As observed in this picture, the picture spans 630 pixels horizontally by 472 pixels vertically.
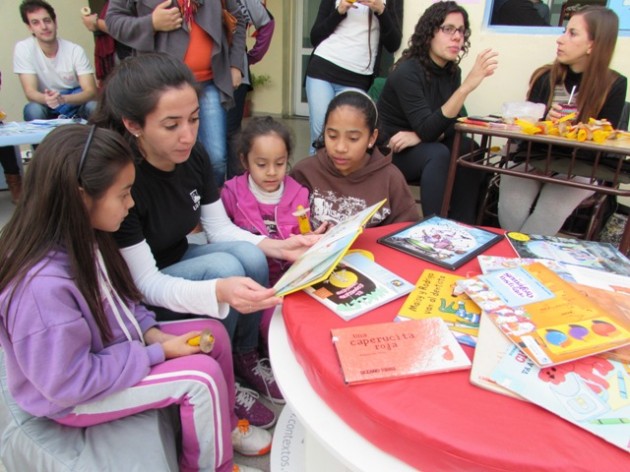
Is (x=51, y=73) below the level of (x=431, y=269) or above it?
above

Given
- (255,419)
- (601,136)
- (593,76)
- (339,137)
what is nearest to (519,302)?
(255,419)

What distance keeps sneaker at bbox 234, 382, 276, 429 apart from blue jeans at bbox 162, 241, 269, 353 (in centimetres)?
16

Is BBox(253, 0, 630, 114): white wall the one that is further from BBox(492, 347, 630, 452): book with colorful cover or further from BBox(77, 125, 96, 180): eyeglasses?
BBox(77, 125, 96, 180): eyeglasses

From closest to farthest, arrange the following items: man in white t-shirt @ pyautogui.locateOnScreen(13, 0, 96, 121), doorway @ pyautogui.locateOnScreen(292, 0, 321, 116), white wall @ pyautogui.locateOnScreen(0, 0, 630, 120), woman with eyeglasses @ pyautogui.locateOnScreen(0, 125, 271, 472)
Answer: woman with eyeglasses @ pyautogui.locateOnScreen(0, 125, 271, 472)
white wall @ pyautogui.locateOnScreen(0, 0, 630, 120)
man in white t-shirt @ pyautogui.locateOnScreen(13, 0, 96, 121)
doorway @ pyautogui.locateOnScreen(292, 0, 321, 116)

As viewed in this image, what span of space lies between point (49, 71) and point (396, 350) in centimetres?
368

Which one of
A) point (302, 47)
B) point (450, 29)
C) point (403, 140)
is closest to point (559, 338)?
point (403, 140)

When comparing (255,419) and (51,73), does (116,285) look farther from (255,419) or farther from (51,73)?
(51,73)

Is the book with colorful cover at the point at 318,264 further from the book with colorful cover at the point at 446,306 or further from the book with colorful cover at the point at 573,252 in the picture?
the book with colorful cover at the point at 573,252

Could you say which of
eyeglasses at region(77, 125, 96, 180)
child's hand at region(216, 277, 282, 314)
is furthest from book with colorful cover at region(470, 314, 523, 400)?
eyeglasses at region(77, 125, 96, 180)

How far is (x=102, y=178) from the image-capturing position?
0.94 m

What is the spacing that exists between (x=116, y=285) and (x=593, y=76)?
232 centimetres

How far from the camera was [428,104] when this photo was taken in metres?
2.27

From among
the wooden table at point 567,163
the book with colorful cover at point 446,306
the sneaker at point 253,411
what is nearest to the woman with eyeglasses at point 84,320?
the sneaker at point 253,411

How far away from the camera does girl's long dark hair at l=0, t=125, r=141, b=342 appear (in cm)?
89
